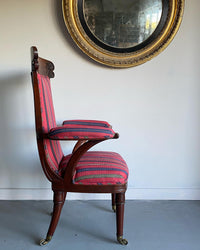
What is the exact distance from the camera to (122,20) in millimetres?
1581

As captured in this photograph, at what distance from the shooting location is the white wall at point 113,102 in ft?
5.32

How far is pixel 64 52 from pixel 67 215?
1254 mm

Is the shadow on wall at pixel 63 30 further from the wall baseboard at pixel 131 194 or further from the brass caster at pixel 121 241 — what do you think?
the brass caster at pixel 121 241

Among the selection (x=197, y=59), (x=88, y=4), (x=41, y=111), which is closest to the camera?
(x=41, y=111)

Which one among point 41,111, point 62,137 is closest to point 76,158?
point 62,137

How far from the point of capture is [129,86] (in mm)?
1692

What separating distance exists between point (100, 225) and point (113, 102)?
0.93m

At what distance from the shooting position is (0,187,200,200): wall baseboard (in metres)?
1.79

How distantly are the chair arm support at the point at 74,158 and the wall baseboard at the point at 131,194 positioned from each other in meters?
0.66

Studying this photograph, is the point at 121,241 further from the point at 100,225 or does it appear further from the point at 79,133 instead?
the point at 79,133

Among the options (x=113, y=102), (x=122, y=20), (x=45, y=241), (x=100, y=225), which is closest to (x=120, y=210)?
(x=100, y=225)

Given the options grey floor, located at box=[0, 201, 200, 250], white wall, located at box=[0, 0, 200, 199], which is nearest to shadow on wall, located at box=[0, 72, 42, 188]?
white wall, located at box=[0, 0, 200, 199]

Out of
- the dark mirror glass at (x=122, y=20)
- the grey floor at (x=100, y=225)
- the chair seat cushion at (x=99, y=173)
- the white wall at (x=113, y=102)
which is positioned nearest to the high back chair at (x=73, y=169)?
the chair seat cushion at (x=99, y=173)

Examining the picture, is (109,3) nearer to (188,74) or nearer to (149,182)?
(188,74)
